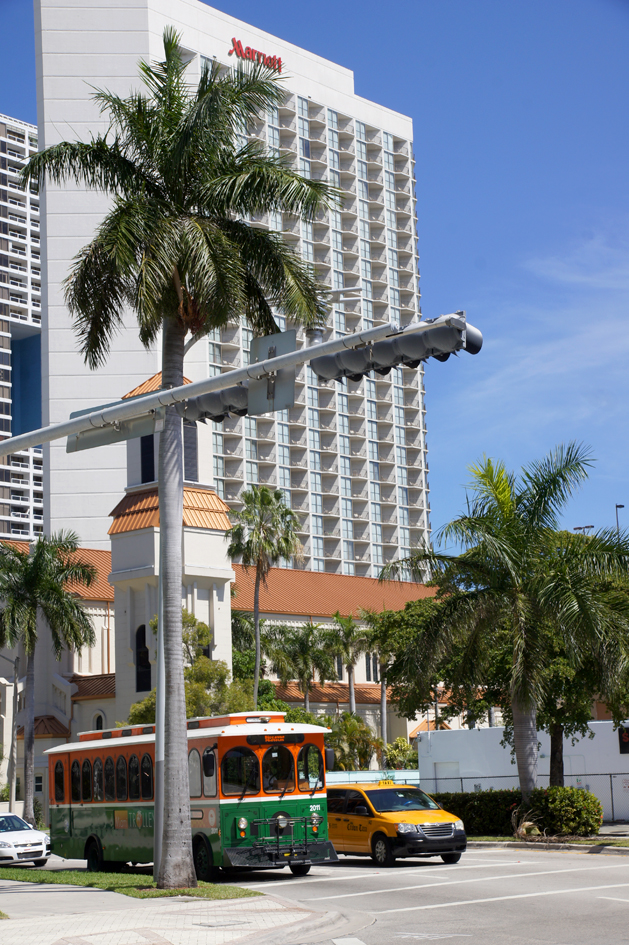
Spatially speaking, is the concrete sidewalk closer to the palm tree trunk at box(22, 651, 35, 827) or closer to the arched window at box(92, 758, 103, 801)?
the arched window at box(92, 758, 103, 801)

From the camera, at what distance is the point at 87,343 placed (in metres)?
22.5

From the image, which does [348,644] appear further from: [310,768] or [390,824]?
[310,768]

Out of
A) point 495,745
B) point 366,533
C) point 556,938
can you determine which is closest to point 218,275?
point 556,938

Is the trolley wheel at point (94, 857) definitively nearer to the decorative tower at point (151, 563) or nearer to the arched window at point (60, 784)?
the arched window at point (60, 784)

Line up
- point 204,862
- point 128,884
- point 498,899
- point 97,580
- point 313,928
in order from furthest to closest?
point 97,580
point 204,862
point 128,884
point 498,899
point 313,928

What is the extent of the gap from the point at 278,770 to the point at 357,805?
3646 millimetres

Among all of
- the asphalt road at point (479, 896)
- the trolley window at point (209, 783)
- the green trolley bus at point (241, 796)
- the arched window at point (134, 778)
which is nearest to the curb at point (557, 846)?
the asphalt road at point (479, 896)

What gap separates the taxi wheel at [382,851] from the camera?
23828 millimetres

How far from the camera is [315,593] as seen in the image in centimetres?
8312

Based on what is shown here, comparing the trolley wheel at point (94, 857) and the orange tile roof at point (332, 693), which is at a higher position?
the orange tile roof at point (332, 693)

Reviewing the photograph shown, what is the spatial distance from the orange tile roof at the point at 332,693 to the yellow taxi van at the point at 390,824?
45.8 m

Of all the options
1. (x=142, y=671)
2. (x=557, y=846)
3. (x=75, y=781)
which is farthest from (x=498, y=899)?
(x=142, y=671)

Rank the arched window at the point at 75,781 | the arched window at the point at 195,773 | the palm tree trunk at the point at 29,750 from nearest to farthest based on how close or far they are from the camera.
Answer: the arched window at the point at 195,773 → the arched window at the point at 75,781 → the palm tree trunk at the point at 29,750

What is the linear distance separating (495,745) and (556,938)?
1089 inches
